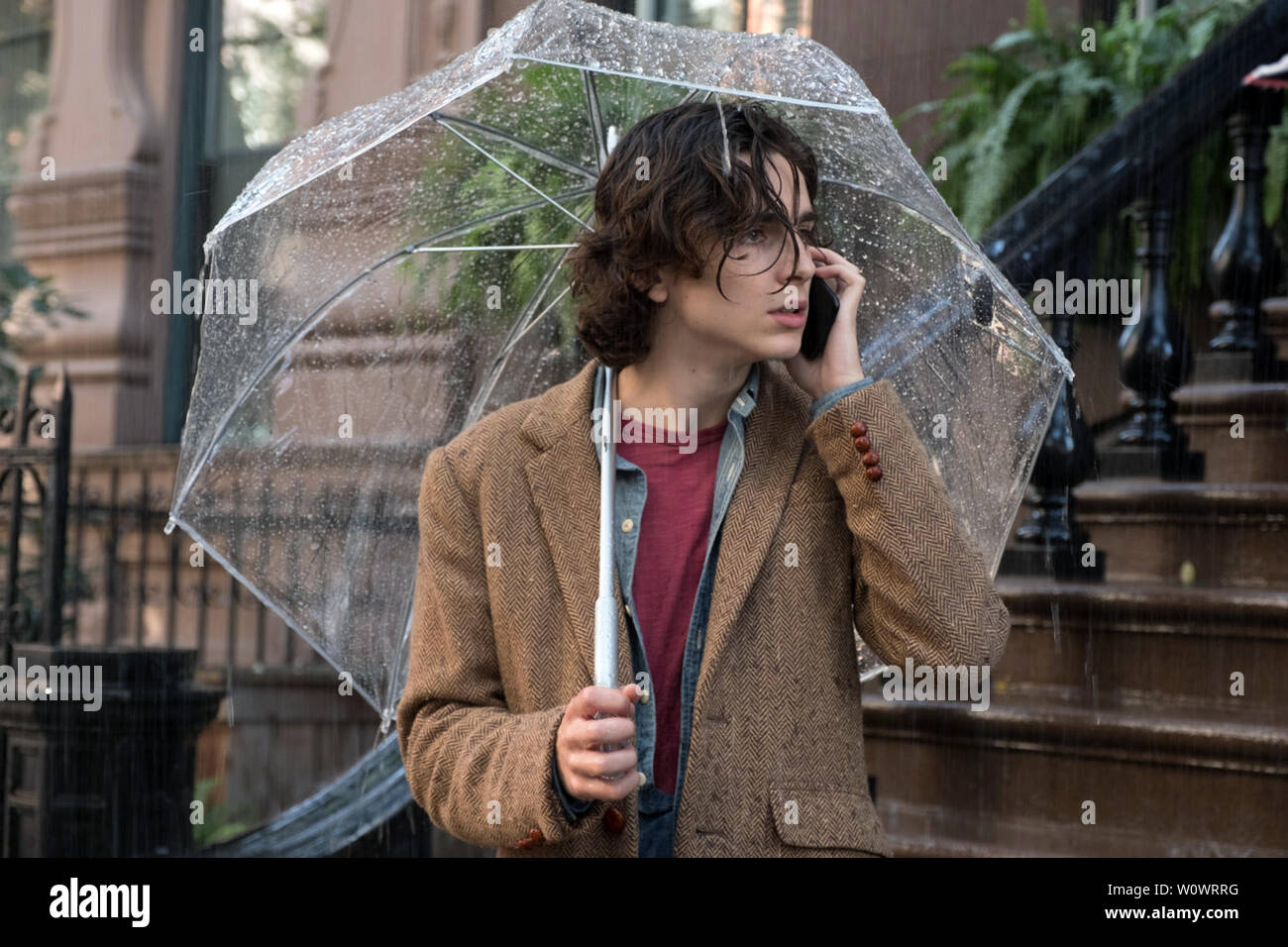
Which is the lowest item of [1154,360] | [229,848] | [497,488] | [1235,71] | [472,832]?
[229,848]

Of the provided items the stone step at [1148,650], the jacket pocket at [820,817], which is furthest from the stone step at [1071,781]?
the jacket pocket at [820,817]

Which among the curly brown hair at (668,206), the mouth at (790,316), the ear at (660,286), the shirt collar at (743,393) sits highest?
the curly brown hair at (668,206)

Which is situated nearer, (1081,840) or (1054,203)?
(1081,840)

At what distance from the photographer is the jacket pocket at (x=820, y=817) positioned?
2436 mm

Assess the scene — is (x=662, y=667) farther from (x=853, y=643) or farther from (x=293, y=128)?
(x=293, y=128)

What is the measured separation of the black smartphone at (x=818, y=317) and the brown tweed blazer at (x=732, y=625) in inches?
5.1

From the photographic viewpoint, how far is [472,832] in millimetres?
2443

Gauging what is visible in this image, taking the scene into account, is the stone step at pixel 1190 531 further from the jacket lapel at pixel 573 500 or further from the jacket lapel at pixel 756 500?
the jacket lapel at pixel 573 500

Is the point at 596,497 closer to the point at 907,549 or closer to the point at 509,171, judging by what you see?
the point at 907,549

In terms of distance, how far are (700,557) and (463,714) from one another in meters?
0.50

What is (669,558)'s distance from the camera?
2.59m
